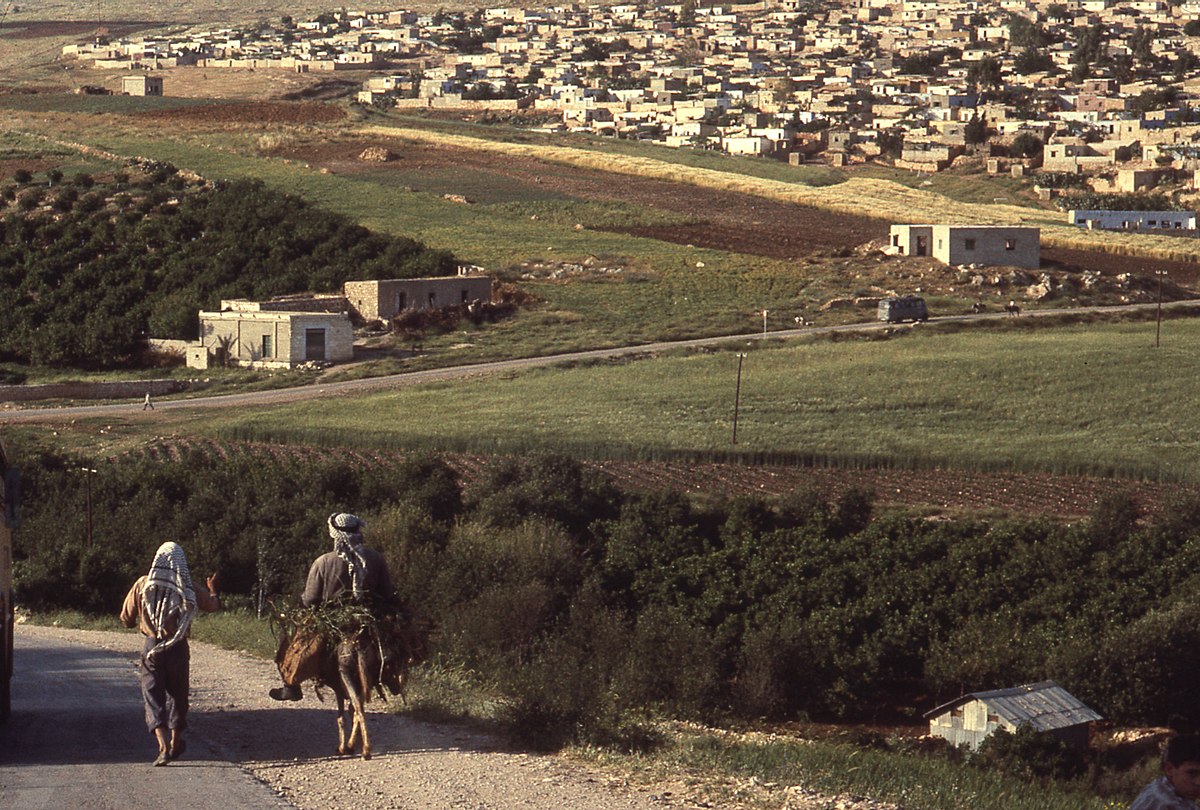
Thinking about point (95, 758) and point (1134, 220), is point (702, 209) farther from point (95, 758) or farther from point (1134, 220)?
point (95, 758)

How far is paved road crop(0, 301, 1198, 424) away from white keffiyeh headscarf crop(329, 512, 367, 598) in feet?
141

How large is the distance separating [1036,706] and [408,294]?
4626 cm

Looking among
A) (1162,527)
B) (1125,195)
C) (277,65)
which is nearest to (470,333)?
(1162,527)

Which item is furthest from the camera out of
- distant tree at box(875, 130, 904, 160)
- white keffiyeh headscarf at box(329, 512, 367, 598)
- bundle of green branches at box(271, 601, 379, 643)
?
distant tree at box(875, 130, 904, 160)

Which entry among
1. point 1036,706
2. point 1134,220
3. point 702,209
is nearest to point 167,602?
point 1036,706

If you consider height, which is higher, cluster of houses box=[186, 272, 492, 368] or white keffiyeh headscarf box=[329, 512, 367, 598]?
white keffiyeh headscarf box=[329, 512, 367, 598]

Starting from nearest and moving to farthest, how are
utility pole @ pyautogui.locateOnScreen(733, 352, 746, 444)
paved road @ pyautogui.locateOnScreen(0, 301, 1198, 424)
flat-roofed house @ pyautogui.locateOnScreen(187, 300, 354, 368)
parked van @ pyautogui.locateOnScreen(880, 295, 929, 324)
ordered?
utility pole @ pyautogui.locateOnScreen(733, 352, 746, 444), paved road @ pyautogui.locateOnScreen(0, 301, 1198, 424), flat-roofed house @ pyautogui.locateOnScreen(187, 300, 354, 368), parked van @ pyautogui.locateOnScreen(880, 295, 929, 324)

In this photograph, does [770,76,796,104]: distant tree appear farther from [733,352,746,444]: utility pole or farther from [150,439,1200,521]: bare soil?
[150,439,1200,521]: bare soil

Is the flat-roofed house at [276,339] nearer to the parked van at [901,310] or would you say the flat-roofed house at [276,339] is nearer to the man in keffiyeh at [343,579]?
the parked van at [901,310]

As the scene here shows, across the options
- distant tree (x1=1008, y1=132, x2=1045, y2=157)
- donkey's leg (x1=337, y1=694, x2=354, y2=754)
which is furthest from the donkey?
distant tree (x1=1008, y1=132, x2=1045, y2=157)

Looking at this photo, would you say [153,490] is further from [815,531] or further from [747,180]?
[747,180]

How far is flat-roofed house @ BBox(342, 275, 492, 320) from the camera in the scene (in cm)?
6919

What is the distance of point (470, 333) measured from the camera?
221 ft

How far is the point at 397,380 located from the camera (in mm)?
59062
